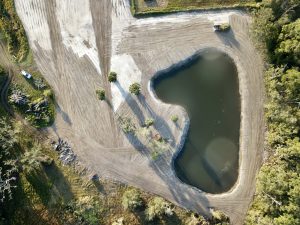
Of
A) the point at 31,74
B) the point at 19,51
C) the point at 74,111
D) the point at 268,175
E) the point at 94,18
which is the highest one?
the point at 94,18

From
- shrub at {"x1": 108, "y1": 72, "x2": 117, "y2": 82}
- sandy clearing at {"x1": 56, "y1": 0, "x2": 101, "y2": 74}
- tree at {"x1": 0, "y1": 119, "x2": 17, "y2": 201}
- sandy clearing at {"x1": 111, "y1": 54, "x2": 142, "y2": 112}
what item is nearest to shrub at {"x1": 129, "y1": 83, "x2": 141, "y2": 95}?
sandy clearing at {"x1": 111, "y1": 54, "x2": 142, "y2": 112}

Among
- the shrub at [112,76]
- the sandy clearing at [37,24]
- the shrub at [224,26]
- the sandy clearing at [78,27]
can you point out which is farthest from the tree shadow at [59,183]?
the shrub at [224,26]

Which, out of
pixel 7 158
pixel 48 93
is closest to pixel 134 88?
pixel 48 93

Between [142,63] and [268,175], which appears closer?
[268,175]

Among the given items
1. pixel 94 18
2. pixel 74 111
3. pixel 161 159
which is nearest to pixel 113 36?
pixel 94 18

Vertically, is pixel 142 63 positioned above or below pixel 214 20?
below

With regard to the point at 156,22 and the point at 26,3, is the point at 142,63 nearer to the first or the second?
the point at 156,22

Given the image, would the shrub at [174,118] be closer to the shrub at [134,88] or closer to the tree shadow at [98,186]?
the shrub at [134,88]
